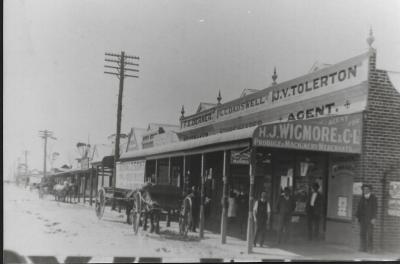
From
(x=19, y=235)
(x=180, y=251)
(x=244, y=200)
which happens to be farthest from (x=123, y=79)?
(x=180, y=251)

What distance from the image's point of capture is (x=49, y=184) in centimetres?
4250

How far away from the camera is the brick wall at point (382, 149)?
488 inches

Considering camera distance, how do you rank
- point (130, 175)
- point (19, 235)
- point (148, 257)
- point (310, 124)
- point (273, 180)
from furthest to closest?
point (130, 175), point (273, 180), point (19, 235), point (310, 124), point (148, 257)

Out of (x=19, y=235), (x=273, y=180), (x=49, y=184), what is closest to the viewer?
(x=19, y=235)

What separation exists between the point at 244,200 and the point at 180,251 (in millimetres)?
5096

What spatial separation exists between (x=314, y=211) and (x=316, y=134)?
2771 millimetres

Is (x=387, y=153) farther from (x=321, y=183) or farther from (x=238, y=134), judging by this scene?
(x=238, y=134)

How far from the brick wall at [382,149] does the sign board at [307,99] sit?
0.29 metres

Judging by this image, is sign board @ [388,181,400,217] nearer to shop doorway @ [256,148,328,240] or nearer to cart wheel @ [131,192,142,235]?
shop doorway @ [256,148,328,240]

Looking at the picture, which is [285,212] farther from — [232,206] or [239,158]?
[239,158]

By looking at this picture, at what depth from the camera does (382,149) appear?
12617 mm

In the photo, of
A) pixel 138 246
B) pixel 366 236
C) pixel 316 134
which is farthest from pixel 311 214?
pixel 138 246

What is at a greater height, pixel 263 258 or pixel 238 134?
pixel 238 134

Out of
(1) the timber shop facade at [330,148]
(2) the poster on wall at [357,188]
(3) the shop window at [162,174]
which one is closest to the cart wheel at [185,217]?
(1) the timber shop facade at [330,148]
